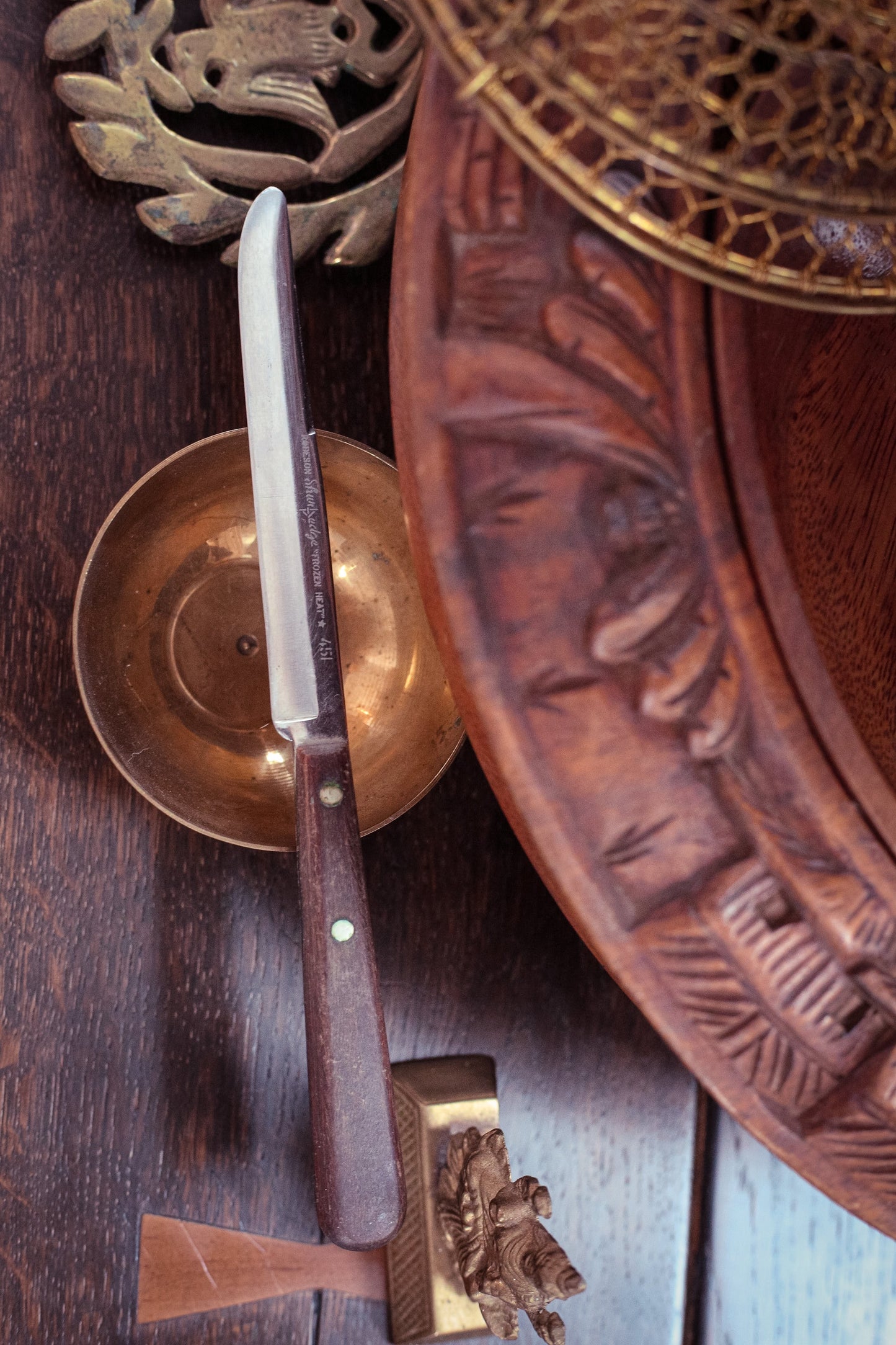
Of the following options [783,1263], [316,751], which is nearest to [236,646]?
[316,751]

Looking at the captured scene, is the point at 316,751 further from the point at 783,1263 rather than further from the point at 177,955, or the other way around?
the point at 783,1263

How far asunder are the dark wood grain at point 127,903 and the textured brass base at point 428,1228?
0.02 meters

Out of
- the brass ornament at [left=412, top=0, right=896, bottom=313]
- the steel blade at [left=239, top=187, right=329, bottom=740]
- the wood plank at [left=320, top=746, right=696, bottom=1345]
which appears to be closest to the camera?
the brass ornament at [left=412, top=0, right=896, bottom=313]

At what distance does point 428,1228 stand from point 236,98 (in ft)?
1.73

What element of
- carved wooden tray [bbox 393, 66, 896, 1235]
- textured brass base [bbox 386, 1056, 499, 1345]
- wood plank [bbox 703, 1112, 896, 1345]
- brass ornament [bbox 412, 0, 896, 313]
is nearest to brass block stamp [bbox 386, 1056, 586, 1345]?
textured brass base [bbox 386, 1056, 499, 1345]

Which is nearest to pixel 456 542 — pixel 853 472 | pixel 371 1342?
pixel 853 472

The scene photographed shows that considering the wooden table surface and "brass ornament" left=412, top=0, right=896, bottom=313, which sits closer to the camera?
"brass ornament" left=412, top=0, right=896, bottom=313

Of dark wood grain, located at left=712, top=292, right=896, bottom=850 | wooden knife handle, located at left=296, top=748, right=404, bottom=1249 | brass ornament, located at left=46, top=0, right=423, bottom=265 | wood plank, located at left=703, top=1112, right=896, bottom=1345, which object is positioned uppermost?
brass ornament, located at left=46, top=0, right=423, bottom=265

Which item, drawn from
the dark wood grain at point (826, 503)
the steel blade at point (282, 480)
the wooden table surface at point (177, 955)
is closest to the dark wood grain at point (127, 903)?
the wooden table surface at point (177, 955)

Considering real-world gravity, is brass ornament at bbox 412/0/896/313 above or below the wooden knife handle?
above

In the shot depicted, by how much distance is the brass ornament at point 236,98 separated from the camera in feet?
Result: 1.54

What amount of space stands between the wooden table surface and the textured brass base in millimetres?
20

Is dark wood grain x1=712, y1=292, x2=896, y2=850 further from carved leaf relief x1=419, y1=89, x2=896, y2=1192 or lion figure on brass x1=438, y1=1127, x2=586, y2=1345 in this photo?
lion figure on brass x1=438, y1=1127, x2=586, y2=1345

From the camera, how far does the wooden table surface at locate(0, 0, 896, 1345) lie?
0.49 m
